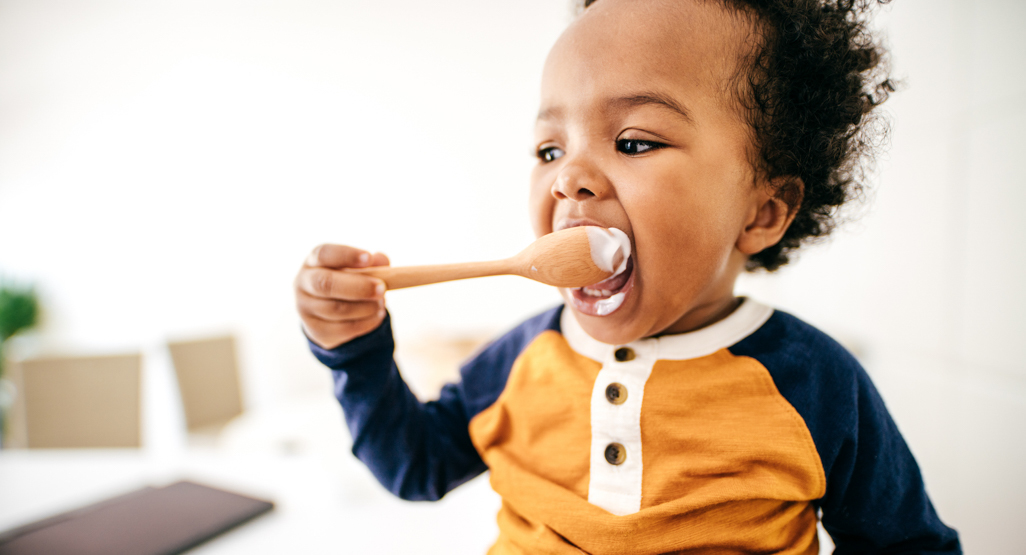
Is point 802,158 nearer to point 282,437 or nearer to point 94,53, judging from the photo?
point 282,437

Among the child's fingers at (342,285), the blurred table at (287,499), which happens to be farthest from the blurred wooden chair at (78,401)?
the child's fingers at (342,285)

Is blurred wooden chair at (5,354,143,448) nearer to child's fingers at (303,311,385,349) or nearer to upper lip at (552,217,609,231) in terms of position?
child's fingers at (303,311,385,349)

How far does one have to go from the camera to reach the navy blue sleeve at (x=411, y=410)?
553 millimetres

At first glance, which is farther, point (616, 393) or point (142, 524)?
point (142, 524)

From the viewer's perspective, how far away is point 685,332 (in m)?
0.56

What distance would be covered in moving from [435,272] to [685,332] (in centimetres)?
31

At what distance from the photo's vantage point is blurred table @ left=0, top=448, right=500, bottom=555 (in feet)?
2.27

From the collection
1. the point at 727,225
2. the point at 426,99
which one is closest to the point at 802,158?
the point at 727,225

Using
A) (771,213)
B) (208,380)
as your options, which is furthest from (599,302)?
(208,380)

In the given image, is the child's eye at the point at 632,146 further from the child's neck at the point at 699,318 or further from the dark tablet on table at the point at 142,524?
the dark tablet on table at the point at 142,524

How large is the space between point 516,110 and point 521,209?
69 cm

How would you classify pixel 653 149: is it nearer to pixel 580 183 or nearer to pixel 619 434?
pixel 580 183

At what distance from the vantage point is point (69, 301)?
427 centimetres

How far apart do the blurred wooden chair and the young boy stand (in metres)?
1.51
